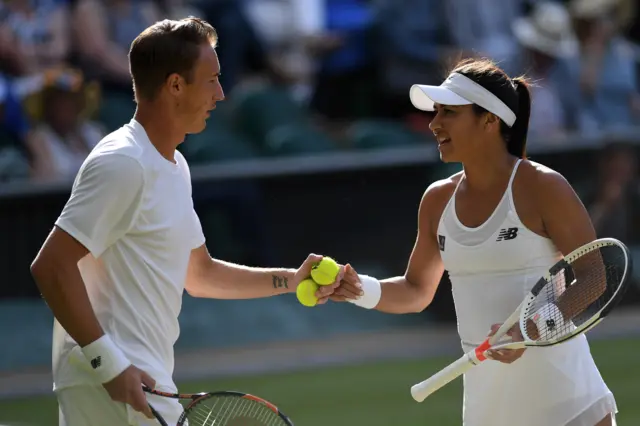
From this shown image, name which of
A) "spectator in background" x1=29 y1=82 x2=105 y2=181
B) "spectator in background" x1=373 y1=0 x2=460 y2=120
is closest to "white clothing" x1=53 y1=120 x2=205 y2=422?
"spectator in background" x1=29 y1=82 x2=105 y2=181

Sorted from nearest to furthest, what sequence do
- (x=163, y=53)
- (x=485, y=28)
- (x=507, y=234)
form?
(x=163, y=53) < (x=507, y=234) < (x=485, y=28)

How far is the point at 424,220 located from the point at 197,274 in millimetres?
829

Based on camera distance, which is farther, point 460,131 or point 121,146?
point 460,131

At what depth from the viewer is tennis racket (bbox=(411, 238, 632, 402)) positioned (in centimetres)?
393

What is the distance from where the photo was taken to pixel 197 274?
14.6ft

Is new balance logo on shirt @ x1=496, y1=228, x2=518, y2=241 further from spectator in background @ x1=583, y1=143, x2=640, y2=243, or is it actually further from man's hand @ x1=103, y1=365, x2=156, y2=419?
spectator in background @ x1=583, y1=143, x2=640, y2=243

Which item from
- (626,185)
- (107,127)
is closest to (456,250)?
(107,127)

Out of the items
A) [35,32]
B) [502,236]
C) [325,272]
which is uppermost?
[502,236]

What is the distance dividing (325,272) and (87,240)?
112 centimetres

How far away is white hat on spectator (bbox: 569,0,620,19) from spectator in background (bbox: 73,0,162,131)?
4499 millimetres

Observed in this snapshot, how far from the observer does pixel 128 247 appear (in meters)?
3.75

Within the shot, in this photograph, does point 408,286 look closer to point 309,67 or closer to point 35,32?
point 35,32

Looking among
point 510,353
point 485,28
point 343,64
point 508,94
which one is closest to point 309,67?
point 343,64

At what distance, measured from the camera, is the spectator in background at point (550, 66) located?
11.5 metres
